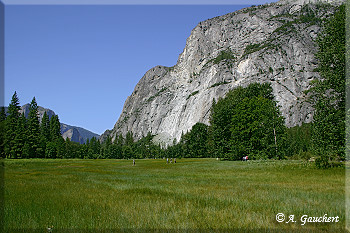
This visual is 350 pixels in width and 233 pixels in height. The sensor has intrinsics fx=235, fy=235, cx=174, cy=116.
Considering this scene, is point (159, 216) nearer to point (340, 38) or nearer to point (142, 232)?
point (142, 232)

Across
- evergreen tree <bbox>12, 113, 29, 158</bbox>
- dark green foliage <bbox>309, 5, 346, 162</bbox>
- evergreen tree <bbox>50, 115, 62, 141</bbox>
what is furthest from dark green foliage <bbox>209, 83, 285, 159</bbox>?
evergreen tree <bbox>50, 115, 62, 141</bbox>

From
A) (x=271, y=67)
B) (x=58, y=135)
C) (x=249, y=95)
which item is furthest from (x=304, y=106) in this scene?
(x=58, y=135)

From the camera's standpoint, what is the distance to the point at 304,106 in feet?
555

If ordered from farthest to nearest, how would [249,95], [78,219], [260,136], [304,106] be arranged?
[304,106] < [249,95] < [260,136] < [78,219]

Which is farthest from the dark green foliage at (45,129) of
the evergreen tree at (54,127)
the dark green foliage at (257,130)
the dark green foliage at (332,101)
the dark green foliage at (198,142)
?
the dark green foliage at (332,101)

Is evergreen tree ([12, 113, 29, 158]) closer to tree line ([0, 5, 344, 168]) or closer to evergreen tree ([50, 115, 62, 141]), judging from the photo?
tree line ([0, 5, 344, 168])

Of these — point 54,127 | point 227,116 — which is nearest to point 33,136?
point 54,127

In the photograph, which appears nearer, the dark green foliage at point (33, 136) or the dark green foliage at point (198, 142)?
the dark green foliage at point (33, 136)

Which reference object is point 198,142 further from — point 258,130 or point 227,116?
point 258,130

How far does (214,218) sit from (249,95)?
2148 inches

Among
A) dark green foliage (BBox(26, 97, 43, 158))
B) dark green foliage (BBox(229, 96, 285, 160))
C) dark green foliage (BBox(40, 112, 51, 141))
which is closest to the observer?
dark green foliage (BBox(229, 96, 285, 160))

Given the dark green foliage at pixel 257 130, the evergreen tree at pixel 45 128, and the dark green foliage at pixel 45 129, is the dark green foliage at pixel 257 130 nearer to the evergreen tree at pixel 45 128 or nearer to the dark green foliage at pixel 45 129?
the evergreen tree at pixel 45 128

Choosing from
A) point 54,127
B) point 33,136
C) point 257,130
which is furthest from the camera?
point 54,127

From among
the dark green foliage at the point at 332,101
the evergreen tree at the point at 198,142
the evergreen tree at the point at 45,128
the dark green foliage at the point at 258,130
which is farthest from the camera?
the evergreen tree at the point at 198,142
